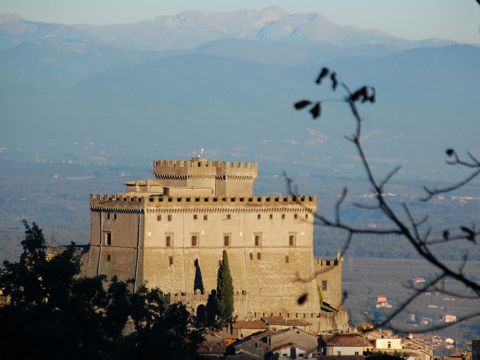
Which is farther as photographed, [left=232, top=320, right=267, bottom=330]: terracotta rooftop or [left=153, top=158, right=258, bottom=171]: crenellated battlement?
[left=153, top=158, right=258, bottom=171]: crenellated battlement

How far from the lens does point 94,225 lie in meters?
88.0

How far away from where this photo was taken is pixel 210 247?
86188 mm

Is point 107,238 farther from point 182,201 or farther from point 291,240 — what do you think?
point 291,240

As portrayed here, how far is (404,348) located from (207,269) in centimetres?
1053

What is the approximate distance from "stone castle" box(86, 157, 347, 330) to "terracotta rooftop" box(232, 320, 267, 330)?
763 millimetres

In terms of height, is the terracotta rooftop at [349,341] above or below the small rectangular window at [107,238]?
below

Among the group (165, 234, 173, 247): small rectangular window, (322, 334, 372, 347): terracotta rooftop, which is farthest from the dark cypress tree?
(322, 334, 372, 347): terracotta rooftop

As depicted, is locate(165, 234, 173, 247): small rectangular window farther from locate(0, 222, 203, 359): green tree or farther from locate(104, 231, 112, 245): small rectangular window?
locate(0, 222, 203, 359): green tree

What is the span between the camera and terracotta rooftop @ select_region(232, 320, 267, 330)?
84125 mm

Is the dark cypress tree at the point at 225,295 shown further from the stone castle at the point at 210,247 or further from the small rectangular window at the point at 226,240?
the small rectangular window at the point at 226,240

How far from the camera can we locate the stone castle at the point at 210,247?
8512 centimetres

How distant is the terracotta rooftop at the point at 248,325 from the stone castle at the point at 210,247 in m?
0.76

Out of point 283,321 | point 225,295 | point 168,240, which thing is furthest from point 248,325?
point 168,240

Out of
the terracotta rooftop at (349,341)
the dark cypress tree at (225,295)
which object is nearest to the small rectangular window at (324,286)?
the dark cypress tree at (225,295)
